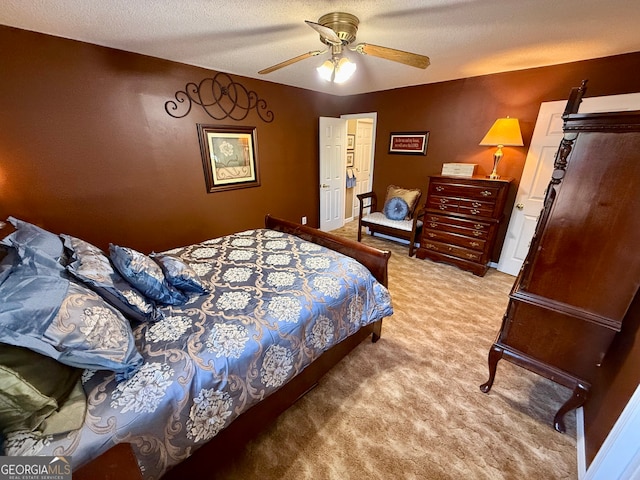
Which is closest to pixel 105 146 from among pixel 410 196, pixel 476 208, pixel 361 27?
pixel 361 27

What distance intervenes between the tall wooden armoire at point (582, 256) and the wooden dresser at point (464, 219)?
1.74 metres

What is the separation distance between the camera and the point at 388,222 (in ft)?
12.4

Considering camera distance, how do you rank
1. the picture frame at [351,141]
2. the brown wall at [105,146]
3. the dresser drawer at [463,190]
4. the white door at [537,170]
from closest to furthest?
the brown wall at [105,146]
the white door at [537,170]
the dresser drawer at [463,190]
the picture frame at [351,141]

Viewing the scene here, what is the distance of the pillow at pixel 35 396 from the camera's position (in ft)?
2.34

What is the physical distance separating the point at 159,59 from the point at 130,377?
2.87 metres

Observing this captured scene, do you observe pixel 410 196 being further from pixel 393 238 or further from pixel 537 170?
pixel 537 170

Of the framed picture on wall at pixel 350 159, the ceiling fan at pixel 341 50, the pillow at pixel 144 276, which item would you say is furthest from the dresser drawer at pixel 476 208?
the pillow at pixel 144 276

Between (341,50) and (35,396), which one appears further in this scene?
(341,50)

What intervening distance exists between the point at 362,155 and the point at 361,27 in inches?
141

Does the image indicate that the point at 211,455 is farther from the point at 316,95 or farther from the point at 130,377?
the point at 316,95

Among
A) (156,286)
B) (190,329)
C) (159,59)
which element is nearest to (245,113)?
(159,59)

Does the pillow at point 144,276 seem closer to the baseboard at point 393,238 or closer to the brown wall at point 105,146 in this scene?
the brown wall at point 105,146

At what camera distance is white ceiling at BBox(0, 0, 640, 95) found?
1.51 meters

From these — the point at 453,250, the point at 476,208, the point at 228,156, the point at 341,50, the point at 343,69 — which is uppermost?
the point at 341,50
